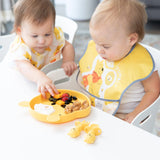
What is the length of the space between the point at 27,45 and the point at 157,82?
52 cm

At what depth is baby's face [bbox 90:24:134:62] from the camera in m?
0.83

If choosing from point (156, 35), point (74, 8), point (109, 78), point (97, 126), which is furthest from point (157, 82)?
point (74, 8)

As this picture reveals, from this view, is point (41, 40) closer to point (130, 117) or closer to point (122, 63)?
point (122, 63)

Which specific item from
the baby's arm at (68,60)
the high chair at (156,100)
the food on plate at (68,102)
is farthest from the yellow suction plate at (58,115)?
the baby's arm at (68,60)

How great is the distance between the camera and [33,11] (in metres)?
0.95

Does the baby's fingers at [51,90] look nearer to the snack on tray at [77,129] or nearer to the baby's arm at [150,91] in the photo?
the snack on tray at [77,129]

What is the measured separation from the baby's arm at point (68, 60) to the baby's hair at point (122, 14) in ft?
0.74

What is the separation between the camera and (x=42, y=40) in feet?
3.20

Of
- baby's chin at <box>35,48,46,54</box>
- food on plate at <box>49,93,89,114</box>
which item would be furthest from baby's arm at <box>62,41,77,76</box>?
food on plate at <box>49,93,89,114</box>

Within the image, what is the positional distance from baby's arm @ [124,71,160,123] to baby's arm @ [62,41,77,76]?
0.95ft

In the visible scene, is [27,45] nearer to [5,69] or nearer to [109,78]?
[5,69]

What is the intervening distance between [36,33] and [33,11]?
0.08 meters

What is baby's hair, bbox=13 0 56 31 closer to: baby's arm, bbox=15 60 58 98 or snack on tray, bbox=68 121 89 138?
baby's arm, bbox=15 60 58 98

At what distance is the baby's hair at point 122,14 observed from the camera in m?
0.82
